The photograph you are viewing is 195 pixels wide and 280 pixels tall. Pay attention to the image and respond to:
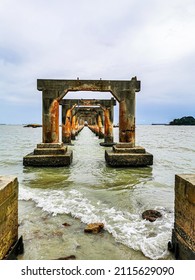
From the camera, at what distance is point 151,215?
4738mm

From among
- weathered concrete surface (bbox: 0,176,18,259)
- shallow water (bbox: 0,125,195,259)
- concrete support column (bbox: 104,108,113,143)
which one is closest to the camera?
weathered concrete surface (bbox: 0,176,18,259)

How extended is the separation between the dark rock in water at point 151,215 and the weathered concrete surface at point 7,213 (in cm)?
245

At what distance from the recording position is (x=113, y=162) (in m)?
10.0

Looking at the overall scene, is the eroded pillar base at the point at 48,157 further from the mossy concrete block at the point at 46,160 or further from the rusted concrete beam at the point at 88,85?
the rusted concrete beam at the point at 88,85

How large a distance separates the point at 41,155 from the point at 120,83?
4.57 meters

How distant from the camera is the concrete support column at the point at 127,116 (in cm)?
1066

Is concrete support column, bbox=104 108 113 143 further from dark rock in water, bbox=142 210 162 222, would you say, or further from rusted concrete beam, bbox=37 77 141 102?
dark rock in water, bbox=142 210 162 222

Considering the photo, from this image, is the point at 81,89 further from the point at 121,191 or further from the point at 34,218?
the point at 34,218

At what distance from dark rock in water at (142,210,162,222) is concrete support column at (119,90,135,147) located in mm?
5934

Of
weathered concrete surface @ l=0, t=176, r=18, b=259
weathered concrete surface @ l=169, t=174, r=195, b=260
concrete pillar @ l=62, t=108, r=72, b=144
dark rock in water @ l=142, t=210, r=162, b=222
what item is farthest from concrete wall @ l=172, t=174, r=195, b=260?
concrete pillar @ l=62, t=108, r=72, b=144

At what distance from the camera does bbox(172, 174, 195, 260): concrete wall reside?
279 centimetres

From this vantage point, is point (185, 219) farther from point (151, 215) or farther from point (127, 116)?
point (127, 116)

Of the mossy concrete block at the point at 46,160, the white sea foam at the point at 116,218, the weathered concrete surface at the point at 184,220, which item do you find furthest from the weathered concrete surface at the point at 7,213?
the mossy concrete block at the point at 46,160
